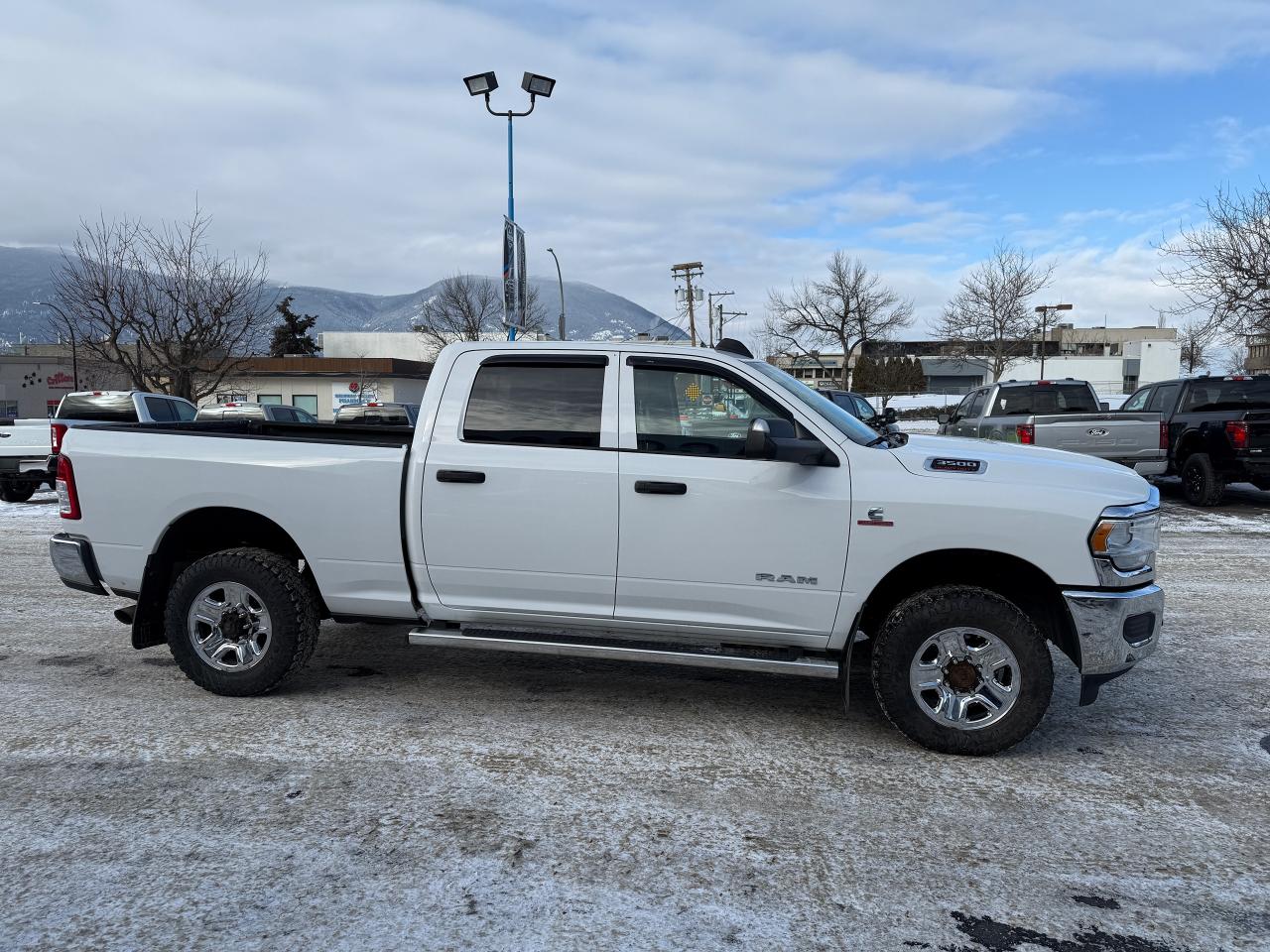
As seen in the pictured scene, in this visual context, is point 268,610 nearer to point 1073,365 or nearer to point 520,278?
point 520,278

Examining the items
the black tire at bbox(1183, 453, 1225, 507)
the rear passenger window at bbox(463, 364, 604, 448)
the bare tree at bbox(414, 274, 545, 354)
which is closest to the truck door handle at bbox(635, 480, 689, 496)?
the rear passenger window at bbox(463, 364, 604, 448)

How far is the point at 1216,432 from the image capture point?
42.3 ft

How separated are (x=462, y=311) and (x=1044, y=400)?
1866 inches

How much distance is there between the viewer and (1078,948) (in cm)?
276

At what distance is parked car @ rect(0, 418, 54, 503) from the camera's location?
44.7ft

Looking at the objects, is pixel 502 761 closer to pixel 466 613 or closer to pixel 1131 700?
pixel 466 613

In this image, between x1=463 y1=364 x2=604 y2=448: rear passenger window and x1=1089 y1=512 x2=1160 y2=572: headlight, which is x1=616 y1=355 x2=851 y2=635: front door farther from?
x1=1089 y1=512 x2=1160 y2=572: headlight

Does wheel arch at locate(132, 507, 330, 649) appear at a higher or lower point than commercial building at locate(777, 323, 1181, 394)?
lower

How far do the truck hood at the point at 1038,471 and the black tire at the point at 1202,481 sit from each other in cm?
1013

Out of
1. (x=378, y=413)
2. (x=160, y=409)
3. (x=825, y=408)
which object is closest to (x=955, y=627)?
(x=825, y=408)

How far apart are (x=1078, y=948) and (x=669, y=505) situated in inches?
92.5

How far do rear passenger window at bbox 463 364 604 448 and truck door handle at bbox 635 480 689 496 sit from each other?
335mm

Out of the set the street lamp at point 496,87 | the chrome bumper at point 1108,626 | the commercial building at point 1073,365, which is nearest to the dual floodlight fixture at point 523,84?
the street lamp at point 496,87

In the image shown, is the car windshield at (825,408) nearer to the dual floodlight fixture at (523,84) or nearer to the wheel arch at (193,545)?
the wheel arch at (193,545)
